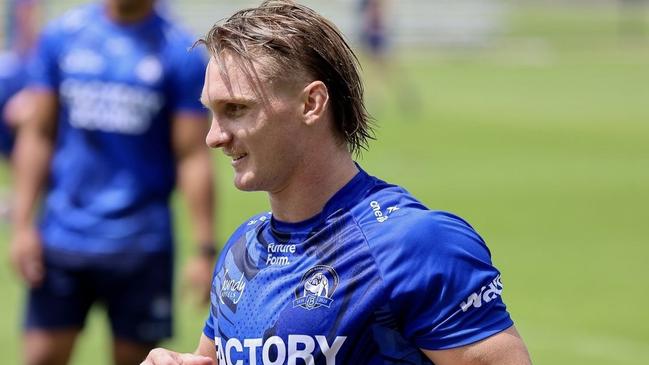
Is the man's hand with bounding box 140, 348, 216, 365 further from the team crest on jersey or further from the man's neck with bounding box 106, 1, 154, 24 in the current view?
the man's neck with bounding box 106, 1, 154, 24

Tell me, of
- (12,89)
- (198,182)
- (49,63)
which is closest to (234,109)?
(198,182)

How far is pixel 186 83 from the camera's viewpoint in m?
6.89

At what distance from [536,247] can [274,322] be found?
10.6m

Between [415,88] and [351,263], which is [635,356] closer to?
[351,263]

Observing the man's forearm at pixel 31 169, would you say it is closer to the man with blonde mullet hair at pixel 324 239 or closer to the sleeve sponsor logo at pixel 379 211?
the man with blonde mullet hair at pixel 324 239

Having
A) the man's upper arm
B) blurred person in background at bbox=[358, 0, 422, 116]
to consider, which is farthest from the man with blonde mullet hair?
blurred person in background at bbox=[358, 0, 422, 116]

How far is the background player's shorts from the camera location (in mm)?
6938

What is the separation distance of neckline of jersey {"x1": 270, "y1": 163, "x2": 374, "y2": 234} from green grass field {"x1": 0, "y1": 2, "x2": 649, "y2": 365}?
6.20 metres

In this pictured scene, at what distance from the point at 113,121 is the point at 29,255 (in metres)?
0.80

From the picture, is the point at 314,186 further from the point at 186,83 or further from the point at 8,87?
the point at 8,87

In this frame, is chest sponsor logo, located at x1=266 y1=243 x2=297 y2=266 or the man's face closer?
the man's face

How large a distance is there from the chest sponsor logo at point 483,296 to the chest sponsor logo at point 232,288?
63cm

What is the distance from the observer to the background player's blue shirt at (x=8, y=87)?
13.3 meters

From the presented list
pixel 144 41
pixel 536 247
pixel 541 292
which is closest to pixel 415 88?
pixel 536 247
